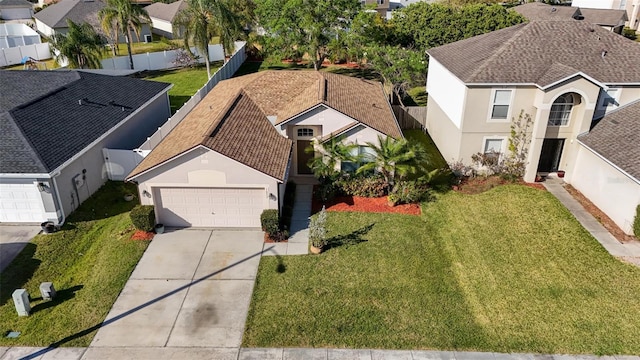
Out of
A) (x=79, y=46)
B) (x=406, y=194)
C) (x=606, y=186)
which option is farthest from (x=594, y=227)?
(x=79, y=46)

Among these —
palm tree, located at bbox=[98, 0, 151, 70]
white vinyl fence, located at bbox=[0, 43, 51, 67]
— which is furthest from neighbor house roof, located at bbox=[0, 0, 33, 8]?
palm tree, located at bbox=[98, 0, 151, 70]

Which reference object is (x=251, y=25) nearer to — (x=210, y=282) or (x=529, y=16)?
(x=529, y=16)

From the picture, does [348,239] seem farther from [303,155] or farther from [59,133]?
[59,133]

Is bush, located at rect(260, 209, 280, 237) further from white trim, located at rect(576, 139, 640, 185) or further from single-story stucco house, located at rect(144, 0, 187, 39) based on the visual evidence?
single-story stucco house, located at rect(144, 0, 187, 39)


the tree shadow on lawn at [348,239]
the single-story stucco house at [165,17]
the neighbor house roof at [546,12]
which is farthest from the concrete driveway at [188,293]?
the neighbor house roof at [546,12]

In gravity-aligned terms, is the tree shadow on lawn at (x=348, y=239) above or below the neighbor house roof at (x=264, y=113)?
below

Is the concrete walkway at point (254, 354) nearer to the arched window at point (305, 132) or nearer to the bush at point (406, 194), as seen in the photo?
the bush at point (406, 194)
